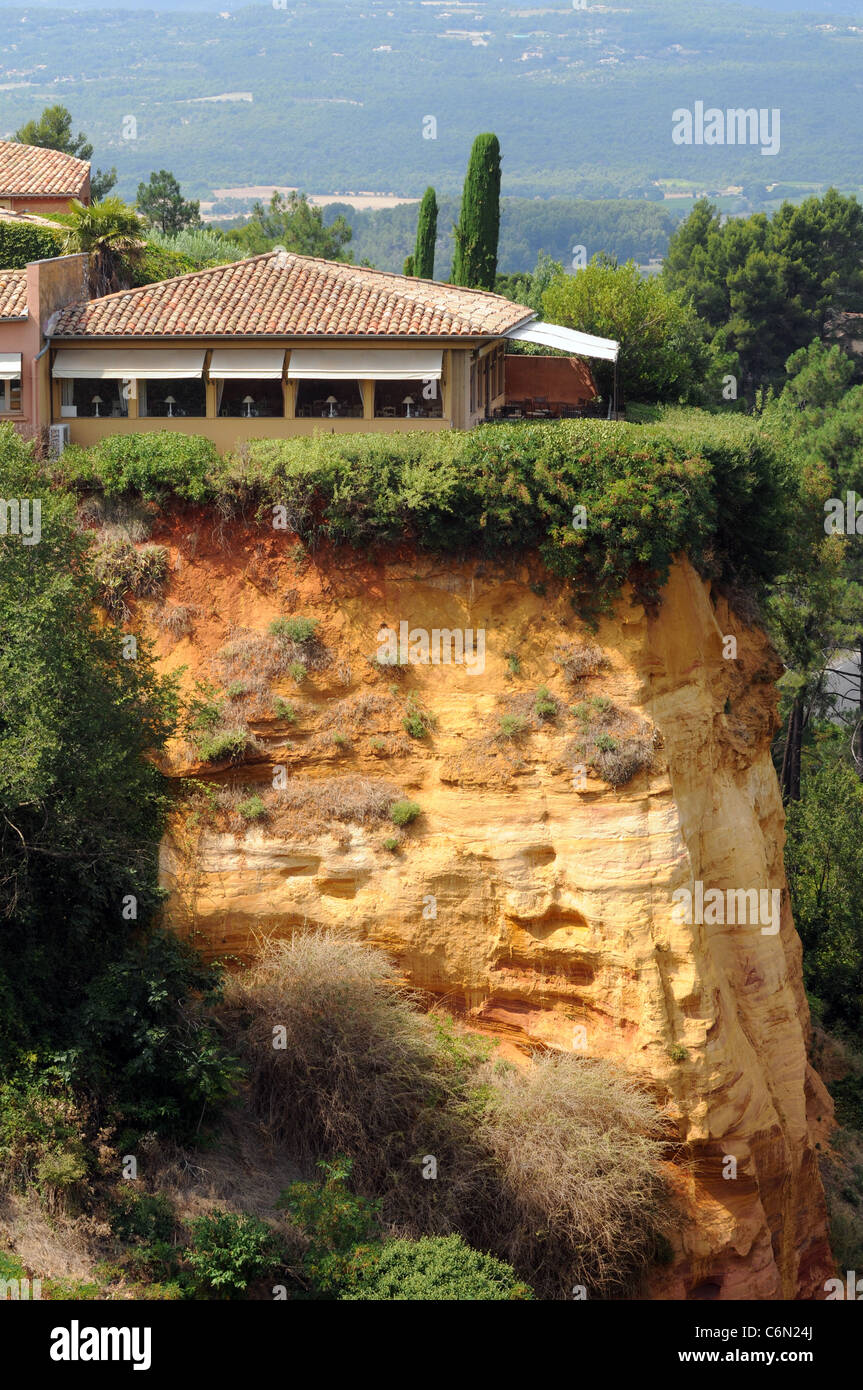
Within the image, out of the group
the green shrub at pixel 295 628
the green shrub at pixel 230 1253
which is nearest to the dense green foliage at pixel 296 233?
the green shrub at pixel 295 628

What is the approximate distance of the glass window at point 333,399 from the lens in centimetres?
2961

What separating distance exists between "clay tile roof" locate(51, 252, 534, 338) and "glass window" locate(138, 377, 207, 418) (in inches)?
43.6

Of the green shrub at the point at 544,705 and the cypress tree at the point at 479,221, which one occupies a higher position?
the cypress tree at the point at 479,221

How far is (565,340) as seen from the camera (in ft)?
103

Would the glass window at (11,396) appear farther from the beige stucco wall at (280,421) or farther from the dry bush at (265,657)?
the dry bush at (265,657)

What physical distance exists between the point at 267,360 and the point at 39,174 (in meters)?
17.7

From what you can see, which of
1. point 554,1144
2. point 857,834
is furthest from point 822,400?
point 554,1144

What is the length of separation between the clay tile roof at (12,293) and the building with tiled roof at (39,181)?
1185cm

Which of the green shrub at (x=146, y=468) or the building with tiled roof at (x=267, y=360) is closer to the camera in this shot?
the green shrub at (x=146, y=468)

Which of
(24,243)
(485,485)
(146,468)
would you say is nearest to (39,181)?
(24,243)

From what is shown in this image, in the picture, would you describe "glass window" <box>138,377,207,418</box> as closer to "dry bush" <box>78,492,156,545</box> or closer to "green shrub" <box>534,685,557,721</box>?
"dry bush" <box>78,492,156,545</box>

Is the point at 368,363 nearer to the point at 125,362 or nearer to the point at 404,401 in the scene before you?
the point at 404,401

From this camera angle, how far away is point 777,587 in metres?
44.2

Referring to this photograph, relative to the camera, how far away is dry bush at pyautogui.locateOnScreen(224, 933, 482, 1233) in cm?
2317
